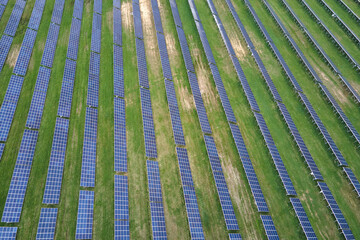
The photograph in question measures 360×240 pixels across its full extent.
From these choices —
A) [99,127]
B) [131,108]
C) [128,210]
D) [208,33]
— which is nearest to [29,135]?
[99,127]

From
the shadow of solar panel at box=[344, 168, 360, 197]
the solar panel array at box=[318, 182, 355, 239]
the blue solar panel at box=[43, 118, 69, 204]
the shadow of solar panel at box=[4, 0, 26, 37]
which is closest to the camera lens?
the blue solar panel at box=[43, 118, 69, 204]

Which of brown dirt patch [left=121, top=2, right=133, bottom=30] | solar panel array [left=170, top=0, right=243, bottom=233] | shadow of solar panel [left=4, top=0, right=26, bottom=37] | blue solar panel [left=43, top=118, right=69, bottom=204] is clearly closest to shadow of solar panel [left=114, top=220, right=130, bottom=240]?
blue solar panel [left=43, top=118, right=69, bottom=204]

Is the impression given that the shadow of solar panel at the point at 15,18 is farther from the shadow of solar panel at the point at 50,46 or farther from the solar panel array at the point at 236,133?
the solar panel array at the point at 236,133

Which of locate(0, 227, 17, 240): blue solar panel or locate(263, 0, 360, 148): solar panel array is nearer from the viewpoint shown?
locate(0, 227, 17, 240): blue solar panel

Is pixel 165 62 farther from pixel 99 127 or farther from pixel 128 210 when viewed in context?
pixel 128 210

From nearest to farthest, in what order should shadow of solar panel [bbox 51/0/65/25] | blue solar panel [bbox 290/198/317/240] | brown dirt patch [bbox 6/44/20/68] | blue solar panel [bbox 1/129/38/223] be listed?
blue solar panel [bbox 1/129/38/223], blue solar panel [bbox 290/198/317/240], brown dirt patch [bbox 6/44/20/68], shadow of solar panel [bbox 51/0/65/25]

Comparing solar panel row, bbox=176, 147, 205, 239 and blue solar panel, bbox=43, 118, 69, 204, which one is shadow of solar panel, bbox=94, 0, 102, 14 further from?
solar panel row, bbox=176, 147, 205, 239

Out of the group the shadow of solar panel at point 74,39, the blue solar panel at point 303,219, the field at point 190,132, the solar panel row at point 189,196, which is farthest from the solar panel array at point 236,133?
the shadow of solar panel at point 74,39
